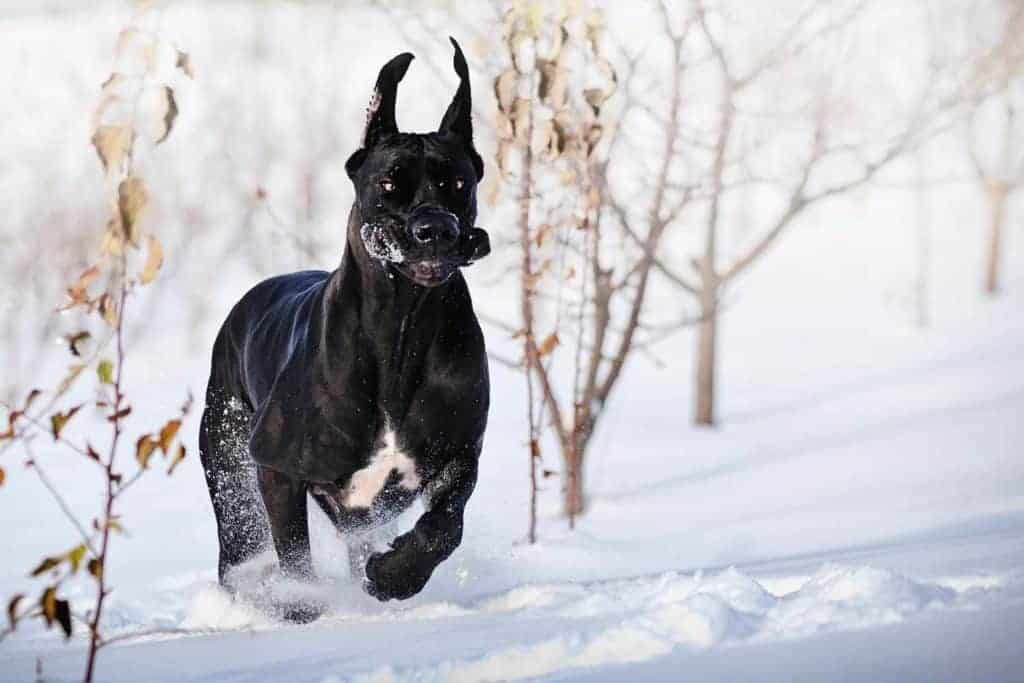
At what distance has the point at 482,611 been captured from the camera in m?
3.39

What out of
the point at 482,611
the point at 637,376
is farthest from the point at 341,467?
the point at 637,376

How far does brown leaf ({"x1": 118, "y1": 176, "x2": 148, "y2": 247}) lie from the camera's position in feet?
8.61

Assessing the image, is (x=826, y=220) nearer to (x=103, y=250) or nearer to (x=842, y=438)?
(x=842, y=438)

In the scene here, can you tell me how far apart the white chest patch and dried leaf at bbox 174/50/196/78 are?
1.12 metres

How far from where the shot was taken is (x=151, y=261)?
8.55ft

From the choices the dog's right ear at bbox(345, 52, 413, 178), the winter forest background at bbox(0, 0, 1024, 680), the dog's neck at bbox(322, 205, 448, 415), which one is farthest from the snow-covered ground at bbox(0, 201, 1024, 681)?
the dog's right ear at bbox(345, 52, 413, 178)

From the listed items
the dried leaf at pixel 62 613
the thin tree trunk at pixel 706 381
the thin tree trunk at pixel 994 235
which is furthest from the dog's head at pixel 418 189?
the thin tree trunk at pixel 994 235

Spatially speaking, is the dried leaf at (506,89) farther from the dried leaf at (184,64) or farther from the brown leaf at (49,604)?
the brown leaf at (49,604)

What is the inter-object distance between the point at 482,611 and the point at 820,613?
1.09 m

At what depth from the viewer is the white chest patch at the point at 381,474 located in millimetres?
3326

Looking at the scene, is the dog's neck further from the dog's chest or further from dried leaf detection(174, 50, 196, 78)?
dried leaf detection(174, 50, 196, 78)

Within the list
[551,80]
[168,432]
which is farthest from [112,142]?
[551,80]

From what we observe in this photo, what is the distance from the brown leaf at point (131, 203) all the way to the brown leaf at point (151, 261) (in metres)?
0.03

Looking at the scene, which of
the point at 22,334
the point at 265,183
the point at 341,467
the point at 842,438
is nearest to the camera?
the point at 341,467
